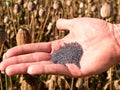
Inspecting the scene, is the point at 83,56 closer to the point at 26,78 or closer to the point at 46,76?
the point at 26,78

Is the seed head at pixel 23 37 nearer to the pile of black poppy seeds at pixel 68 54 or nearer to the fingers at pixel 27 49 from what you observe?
the fingers at pixel 27 49

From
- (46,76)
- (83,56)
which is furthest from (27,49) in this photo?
(46,76)

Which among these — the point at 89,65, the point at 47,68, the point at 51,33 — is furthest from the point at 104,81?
the point at 47,68

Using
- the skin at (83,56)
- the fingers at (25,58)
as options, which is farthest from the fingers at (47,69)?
the fingers at (25,58)

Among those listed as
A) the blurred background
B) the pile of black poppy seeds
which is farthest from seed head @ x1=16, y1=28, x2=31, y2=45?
the pile of black poppy seeds

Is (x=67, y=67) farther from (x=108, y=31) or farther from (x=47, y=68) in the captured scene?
(x=108, y=31)

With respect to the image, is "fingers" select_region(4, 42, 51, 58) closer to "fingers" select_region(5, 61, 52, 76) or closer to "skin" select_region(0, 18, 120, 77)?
"skin" select_region(0, 18, 120, 77)

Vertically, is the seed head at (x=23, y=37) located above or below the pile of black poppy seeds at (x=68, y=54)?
above
